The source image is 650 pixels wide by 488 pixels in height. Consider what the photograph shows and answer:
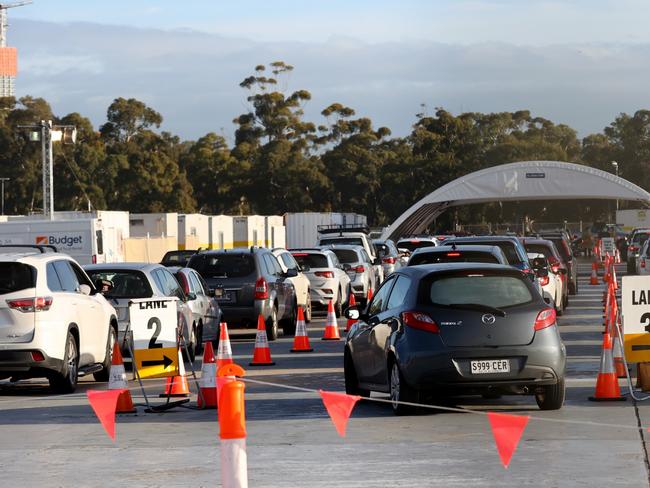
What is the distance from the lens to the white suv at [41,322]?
17.2 metres

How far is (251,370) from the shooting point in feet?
67.3

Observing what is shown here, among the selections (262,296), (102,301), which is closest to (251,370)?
(102,301)

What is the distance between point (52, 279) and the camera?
17891 millimetres

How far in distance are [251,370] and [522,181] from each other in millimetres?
73414

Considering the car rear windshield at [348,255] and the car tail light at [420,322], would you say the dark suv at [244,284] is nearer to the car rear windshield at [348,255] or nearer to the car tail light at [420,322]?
the car rear windshield at [348,255]

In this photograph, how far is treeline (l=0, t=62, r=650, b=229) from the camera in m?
112

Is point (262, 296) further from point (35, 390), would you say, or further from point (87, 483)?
point (87, 483)

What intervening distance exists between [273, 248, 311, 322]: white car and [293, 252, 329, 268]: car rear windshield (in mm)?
1939

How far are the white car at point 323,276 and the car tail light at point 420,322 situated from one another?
18845 mm

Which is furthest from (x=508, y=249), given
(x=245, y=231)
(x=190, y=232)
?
(x=245, y=231)

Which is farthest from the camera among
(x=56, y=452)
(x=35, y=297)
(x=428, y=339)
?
(x=35, y=297)

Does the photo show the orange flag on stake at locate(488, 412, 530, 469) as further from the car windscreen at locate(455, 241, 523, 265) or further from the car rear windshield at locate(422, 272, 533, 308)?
the car windscreen at locate(455, 241, 523, 265)

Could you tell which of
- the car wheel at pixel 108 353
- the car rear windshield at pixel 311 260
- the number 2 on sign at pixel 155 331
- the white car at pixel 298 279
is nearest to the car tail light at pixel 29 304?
the car wheel at pixel 108 353

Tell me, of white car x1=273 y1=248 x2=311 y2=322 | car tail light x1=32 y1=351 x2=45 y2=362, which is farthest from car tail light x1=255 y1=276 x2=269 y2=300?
car tail light x1=32 y1=351 x2=45 y2=362
